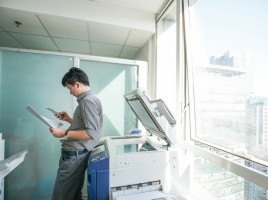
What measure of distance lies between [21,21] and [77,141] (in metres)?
1.75

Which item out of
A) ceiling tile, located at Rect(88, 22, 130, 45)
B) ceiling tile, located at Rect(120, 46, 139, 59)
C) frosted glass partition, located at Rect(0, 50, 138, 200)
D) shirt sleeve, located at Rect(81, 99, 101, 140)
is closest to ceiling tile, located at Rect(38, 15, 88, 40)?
ceiling tile, located at Rect(88, 22, 130, 45)

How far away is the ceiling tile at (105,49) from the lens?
2.95 meters

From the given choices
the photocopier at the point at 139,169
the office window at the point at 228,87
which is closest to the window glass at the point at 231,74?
the office window at the point at 228,87

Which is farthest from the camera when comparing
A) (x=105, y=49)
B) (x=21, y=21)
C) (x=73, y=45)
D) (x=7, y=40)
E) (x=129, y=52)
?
(x=129, y=52)

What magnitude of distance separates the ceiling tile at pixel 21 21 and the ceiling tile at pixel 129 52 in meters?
1.30

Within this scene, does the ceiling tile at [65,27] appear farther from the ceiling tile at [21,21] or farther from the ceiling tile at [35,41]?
the ceiling tile at [35,41]

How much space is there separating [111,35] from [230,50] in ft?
5.65

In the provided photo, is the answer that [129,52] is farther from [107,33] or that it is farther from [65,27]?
[65,27]

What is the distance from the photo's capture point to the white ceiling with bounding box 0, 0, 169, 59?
1.94 meters

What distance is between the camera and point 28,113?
79.0 inches

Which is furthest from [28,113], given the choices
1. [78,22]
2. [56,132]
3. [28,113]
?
[78,22]

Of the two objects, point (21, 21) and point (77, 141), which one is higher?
point (21, 21)

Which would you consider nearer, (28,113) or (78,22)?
(28,113)

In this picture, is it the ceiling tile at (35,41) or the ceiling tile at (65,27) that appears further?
the ceiling tile at (35,41)
